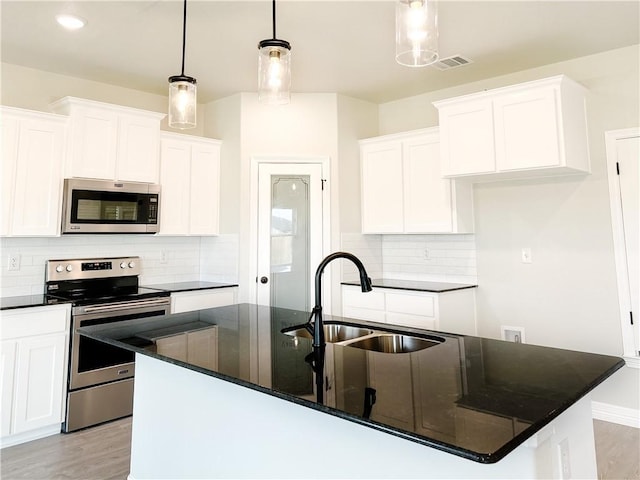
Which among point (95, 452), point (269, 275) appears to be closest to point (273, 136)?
point (269, 275)

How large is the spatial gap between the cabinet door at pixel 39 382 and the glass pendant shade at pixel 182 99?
1891mm

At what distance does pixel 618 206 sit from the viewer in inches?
126

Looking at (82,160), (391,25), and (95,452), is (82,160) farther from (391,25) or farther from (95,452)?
(391,25)

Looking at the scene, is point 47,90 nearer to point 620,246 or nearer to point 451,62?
point 451,62

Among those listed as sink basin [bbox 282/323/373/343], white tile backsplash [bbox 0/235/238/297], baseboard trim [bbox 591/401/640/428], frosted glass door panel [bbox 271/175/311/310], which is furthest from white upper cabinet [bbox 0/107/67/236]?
baseboard trim [bbox 591/401/640/428]

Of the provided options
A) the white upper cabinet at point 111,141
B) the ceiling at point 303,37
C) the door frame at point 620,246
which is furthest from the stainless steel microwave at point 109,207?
the door frame at point 620,246

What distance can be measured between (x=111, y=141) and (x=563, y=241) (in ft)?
12.5

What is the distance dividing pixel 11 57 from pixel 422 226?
3679 mm

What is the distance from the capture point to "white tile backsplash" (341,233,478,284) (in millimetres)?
3977

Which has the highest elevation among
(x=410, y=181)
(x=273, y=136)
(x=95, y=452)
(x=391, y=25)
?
(x=391, y=25)

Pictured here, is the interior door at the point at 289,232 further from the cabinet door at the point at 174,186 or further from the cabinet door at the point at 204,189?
the cabinet door at the point at 174,186

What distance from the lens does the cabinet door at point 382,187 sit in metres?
4.10

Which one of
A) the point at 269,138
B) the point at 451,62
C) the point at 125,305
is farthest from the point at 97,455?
the point at 451,62

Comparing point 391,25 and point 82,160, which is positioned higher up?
point 391,25
